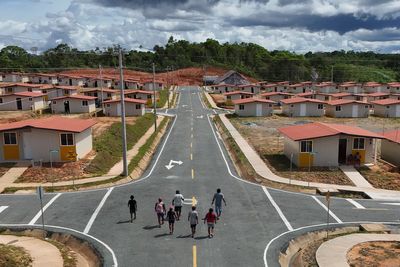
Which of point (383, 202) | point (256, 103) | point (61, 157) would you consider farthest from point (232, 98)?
point (383, 202)

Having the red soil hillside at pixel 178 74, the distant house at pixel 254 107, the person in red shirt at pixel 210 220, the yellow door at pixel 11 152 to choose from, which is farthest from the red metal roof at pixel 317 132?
the red soil hillside at pixel 178 74

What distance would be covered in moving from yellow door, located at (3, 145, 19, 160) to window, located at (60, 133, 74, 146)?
374cm

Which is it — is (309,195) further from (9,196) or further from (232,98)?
(232,98)

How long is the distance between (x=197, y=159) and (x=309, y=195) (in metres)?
13.4

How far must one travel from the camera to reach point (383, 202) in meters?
26.3

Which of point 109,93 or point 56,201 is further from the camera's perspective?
point 109,93

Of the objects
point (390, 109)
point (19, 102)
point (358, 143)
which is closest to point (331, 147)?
point (358, 143)

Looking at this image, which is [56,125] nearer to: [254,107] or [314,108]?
[254,107]

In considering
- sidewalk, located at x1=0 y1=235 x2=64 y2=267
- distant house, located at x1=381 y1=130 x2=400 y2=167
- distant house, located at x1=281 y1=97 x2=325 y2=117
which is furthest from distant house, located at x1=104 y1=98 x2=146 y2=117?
sidewalk, located at x1=0 y1=235 x2=64 y2=267

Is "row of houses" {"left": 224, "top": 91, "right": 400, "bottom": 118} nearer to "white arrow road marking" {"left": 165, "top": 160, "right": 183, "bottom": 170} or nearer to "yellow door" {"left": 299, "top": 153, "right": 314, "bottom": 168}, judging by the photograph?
"white arrow road marking" {"left": 165, "top": 160, "right": 183, "bottom": 170}

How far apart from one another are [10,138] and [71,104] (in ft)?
111

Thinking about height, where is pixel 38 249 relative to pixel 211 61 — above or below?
below

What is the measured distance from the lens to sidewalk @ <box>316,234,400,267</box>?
55.1 feet

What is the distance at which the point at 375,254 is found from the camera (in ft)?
57.9
